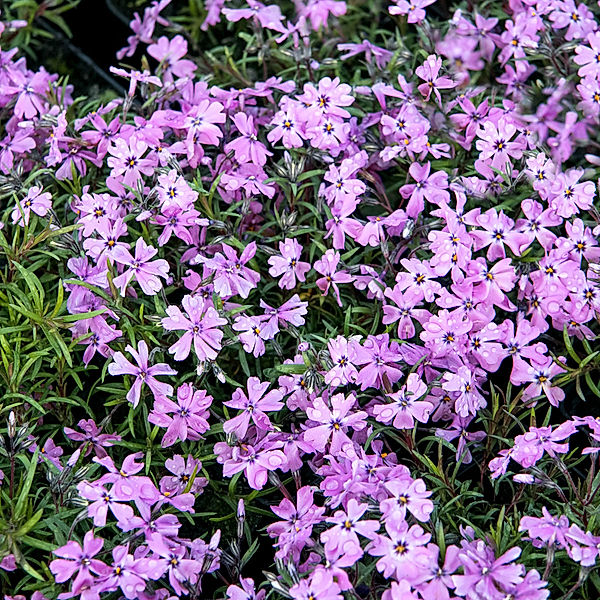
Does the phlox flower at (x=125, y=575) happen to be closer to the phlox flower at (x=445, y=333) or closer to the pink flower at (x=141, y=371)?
the pink flower at (x=141, y=371)

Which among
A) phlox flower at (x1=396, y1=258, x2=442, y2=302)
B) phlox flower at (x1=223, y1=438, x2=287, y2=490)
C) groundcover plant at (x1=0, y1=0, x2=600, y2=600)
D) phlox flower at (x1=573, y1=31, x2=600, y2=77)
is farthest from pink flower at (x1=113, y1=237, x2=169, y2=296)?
phlox flower at (x1=573, y1=31, x2=600, y2=77)

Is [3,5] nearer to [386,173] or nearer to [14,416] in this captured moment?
[386,173]

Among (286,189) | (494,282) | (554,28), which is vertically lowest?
(494,282)

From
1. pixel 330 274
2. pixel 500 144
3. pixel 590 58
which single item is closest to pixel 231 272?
pixel 330 274

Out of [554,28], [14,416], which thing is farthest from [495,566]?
[554,28]

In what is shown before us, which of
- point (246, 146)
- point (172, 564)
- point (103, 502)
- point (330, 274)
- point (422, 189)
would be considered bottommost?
point (172, 564)

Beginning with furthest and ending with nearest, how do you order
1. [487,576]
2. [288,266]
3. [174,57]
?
[174,57], [288,266], [487,576]

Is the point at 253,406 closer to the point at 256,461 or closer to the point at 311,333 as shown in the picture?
the point at 256,461
